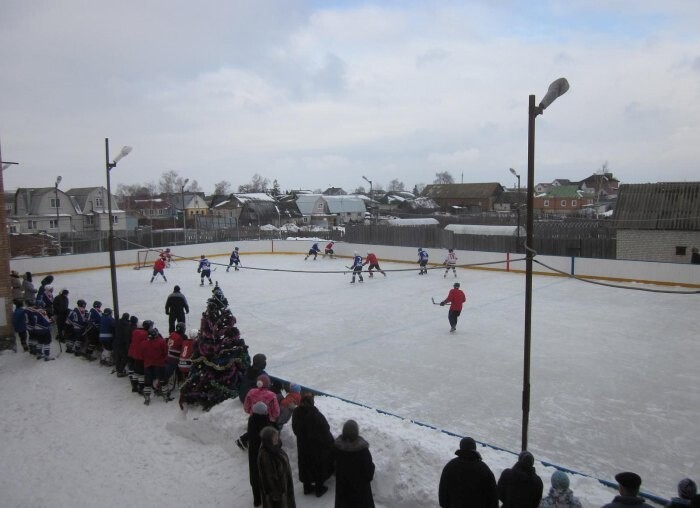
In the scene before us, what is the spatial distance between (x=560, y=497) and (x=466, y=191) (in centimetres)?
7747

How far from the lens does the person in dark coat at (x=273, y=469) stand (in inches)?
181

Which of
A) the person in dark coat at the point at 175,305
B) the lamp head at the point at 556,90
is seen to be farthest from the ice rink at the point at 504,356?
the lamp head at the point at 556,90

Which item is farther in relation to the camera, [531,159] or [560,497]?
[531,159]

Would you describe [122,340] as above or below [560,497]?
below

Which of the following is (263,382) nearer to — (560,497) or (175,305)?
(560,497)

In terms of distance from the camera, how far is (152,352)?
27.3 ft

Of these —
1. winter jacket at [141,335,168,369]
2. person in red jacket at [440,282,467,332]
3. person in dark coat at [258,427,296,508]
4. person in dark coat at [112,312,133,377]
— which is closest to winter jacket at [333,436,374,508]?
person in dark coat at [258,427,296,508]

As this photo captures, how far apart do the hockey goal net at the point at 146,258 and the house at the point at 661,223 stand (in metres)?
23.0

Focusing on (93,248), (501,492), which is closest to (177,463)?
(501,492)

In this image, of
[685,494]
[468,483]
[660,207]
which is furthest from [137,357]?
[660,207]

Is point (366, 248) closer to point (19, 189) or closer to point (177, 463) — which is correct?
point (177, 463)

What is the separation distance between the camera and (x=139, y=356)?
27.7 feet

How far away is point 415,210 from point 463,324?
58232mm

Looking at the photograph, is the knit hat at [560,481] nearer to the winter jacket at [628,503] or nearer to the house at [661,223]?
the winter jacket at [628,503]
